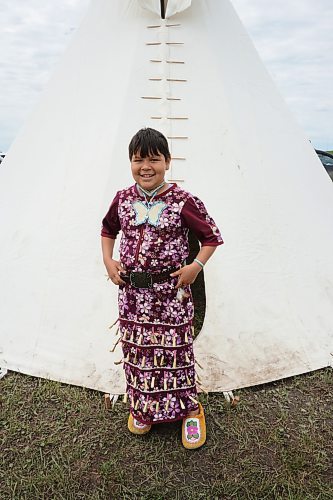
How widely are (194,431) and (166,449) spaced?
0.17 m

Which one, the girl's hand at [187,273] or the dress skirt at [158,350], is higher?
the girl's hand at [187,273]

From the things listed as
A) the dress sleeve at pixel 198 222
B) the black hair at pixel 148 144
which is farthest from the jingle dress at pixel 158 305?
the black hair at pixel 148 144

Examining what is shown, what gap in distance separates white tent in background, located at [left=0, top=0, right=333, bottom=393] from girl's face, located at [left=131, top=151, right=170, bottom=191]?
0.91 m

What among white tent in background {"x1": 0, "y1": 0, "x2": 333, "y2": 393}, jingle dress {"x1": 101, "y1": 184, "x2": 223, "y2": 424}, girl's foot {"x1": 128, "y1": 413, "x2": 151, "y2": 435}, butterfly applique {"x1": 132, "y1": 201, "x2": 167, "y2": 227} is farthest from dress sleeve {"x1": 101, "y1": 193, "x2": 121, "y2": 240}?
girl's foot {"x1": 128, "y1": 413, "x2": 151, "y2": 435}

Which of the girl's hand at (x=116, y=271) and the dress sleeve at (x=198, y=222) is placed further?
the girl's hand at (x=116, y=271)

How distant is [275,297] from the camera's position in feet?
10.4

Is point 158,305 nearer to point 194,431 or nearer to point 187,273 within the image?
point 187,273

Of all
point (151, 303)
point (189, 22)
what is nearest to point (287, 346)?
point (151, 303)

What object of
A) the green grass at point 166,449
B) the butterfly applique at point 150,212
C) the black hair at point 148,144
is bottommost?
the green grass at point 166,449

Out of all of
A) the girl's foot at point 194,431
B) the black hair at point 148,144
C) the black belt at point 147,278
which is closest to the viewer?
the black hair at point 148,144

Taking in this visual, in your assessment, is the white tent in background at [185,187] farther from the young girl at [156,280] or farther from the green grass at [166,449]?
the young girl at [156,280]

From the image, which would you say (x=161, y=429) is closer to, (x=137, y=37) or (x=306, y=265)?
(x=306, y=265)

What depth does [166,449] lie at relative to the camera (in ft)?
8.32

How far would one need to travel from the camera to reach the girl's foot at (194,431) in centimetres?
254
